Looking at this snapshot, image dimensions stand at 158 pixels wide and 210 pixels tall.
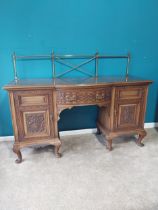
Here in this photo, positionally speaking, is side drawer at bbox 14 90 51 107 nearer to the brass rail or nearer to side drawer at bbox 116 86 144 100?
the brass rail

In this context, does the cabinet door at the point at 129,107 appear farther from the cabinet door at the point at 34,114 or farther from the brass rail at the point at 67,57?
the cabinet door at the point at 34,114

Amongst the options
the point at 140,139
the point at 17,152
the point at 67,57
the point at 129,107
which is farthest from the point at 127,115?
the point at 17,152

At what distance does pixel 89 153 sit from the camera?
82.2 inches

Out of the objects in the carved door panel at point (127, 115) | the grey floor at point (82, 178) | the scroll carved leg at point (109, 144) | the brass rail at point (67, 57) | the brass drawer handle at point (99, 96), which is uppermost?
the brass rail at point (67, 57)

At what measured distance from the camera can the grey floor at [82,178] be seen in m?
1.41

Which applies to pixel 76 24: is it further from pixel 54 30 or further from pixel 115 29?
pixel 115 29

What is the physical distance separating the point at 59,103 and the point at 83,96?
274 millimetres

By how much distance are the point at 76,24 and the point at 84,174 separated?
177 centimetres

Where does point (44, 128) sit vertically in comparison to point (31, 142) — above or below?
above

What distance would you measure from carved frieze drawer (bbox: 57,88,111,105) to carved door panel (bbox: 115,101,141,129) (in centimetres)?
22

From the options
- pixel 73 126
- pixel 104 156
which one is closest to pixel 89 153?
pixel 104 156

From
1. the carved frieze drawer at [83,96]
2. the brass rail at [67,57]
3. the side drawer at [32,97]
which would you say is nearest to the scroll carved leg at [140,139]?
the carved frieze drawer at [83,96]

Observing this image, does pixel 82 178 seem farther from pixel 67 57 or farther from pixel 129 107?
pixel 67 57

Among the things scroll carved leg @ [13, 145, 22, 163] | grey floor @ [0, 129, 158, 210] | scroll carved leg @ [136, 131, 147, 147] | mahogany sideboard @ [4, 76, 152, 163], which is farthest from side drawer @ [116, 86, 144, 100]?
scroll carved leg @ [13, 145, 22, 163]
